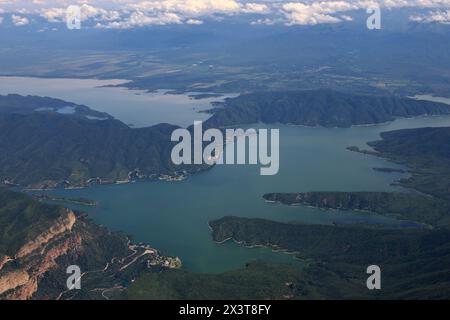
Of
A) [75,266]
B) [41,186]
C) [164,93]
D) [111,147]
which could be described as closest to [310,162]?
[111,147]

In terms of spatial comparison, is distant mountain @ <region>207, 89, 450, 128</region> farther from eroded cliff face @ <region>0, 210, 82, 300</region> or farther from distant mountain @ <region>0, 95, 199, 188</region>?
eroded cliff face @ <region>0, 210, 82, 300</region>

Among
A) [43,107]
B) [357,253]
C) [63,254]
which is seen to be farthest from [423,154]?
[43,107]

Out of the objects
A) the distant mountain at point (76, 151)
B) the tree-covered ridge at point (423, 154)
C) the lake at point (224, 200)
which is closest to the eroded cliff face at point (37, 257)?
the lake at point (224, 200)

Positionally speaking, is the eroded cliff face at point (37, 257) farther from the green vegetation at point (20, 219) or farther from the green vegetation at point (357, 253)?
the green vegetation at point (357, 253)

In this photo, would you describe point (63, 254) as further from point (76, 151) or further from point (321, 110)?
point (321, 110)

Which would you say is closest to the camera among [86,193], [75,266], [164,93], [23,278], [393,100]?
[23,278]

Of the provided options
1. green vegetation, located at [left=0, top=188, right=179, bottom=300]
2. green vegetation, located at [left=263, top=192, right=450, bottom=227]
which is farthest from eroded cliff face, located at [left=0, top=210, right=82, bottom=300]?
green vegetation, located at [left=263, top=192, right=450, bottom=227]

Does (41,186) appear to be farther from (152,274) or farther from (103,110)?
(103,110)
